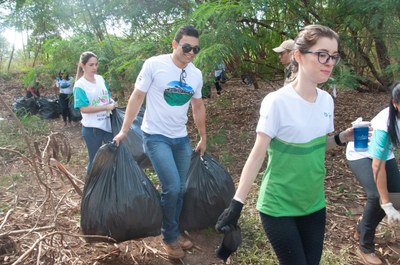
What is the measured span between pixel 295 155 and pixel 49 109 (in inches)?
349

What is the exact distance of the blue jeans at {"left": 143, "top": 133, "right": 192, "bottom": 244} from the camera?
2.86 metres

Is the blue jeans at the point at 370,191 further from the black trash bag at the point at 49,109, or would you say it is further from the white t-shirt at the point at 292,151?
the black trash bag at the point at 49,109

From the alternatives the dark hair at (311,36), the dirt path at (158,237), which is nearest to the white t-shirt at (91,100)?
the dirt path at (158,237)

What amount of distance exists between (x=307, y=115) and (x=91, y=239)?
1750 millimetres

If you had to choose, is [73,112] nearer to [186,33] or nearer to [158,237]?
[158,237]

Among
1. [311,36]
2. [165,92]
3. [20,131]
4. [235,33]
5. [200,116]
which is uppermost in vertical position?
[235,33]

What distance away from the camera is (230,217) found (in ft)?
5.98

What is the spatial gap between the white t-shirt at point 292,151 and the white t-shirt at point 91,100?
2.39 meters

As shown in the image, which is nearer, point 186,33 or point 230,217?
point 230,217

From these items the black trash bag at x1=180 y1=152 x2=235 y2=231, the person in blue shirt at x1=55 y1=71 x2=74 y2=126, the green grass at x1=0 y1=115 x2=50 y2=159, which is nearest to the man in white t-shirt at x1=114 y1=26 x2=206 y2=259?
the black trash bag at x1=180 y1=152 x2=235 y2=231

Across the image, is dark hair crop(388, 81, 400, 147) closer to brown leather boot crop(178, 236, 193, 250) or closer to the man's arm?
the man's arm

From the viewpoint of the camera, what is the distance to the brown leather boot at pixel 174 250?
2.98m

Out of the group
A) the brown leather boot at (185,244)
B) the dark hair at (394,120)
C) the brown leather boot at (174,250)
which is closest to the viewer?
the dark hair at (394,120)

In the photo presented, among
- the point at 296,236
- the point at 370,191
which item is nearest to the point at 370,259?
the point at 370,191
